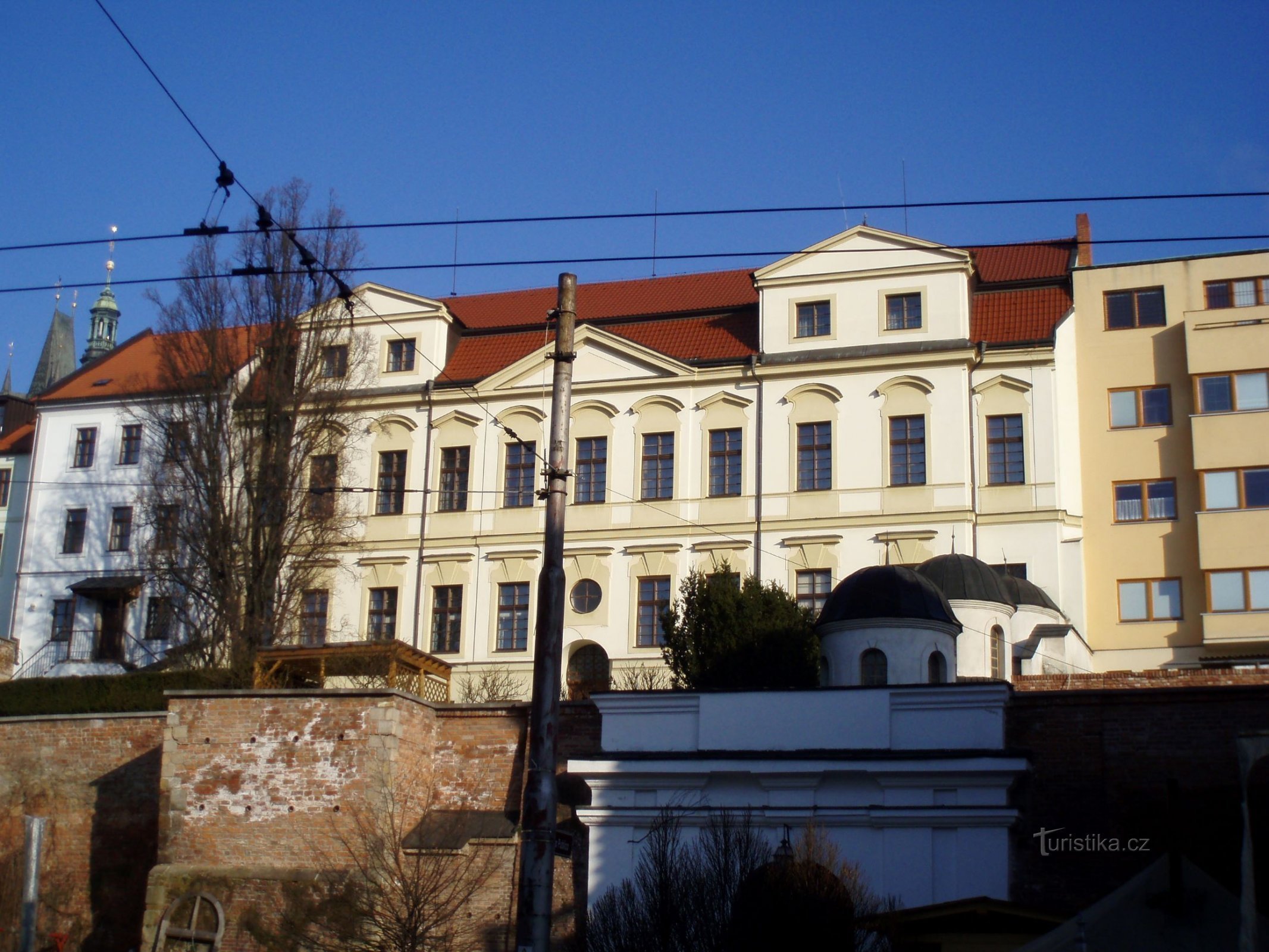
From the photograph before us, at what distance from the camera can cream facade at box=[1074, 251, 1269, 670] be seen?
36.5 meters

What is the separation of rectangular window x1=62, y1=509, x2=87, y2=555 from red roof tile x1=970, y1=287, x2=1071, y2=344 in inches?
995

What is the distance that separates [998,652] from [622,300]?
56.6 feet

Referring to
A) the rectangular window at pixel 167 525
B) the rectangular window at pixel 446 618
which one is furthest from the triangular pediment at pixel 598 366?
the rectangular window at pixel 167 525

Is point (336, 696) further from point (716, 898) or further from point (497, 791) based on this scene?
point (716, 898)

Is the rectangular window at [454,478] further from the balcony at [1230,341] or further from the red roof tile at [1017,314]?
the balcony at [1230,341]

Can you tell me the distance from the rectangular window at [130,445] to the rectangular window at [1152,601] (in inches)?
1069

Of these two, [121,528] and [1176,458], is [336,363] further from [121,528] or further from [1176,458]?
[1176,458]

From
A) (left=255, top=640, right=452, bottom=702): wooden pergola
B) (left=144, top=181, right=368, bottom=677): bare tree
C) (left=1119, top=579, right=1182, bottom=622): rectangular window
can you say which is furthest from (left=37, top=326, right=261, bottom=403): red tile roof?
(left=1119, top=579, right=1182, bottom=622): rectangular window

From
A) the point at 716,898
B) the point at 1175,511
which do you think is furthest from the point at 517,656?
the point at 716,898

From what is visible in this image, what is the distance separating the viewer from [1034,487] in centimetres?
3503

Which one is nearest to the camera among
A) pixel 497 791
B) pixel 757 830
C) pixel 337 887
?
pixel 757 830

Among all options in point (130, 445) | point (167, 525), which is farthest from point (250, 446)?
point (130, 445)

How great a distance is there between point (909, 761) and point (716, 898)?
5.05m

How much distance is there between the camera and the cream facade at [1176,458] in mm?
36469
